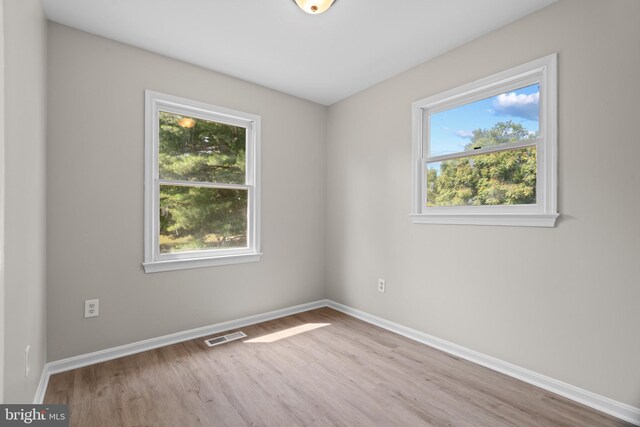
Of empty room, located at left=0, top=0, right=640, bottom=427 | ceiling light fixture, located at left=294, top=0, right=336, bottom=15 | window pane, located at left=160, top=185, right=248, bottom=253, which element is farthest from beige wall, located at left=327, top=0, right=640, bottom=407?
window pane, located at left=160, top=185, right=248, bottom=253

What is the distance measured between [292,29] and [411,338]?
2813 millimetres

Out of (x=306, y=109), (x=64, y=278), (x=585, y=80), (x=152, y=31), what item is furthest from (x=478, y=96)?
(x=64, y=278)

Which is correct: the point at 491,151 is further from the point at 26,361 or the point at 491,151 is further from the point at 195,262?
the point at 26,361

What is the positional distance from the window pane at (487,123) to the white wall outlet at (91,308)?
3.05 metres

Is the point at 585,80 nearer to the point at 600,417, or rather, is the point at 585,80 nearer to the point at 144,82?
the point at 600,417

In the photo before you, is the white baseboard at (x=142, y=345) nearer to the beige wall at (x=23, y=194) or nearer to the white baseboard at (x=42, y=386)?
the white baseboard at (x=42, y=386)

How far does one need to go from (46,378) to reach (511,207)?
137 inches

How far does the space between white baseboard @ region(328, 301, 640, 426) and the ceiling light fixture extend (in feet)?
8.89

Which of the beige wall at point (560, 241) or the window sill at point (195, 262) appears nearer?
the beige wall at point (560, 241)

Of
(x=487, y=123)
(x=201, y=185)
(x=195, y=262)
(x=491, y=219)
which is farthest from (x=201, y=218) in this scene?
(x=487, y=123)

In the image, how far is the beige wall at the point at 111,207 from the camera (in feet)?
7.34

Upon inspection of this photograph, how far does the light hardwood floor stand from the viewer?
5.78 ft

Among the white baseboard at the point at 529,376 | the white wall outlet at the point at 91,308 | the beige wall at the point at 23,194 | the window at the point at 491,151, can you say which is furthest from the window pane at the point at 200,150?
the white baseboard at the point at 529,376

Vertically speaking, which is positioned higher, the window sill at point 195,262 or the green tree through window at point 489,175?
the green tree through window at point 489,175
